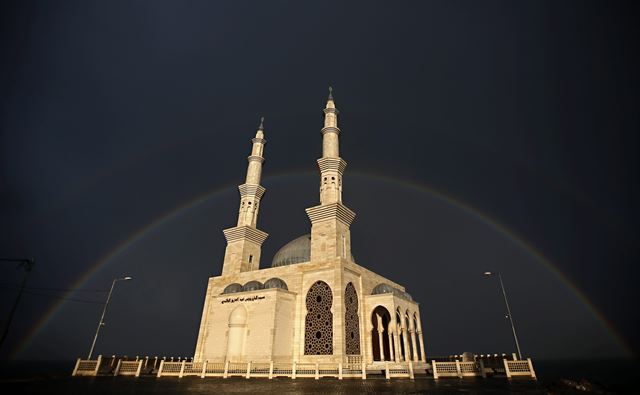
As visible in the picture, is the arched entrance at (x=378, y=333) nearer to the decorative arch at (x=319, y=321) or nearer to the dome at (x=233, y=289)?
the decorative arch at (x=319, y=321)

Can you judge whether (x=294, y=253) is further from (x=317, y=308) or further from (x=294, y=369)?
(x=294, y=369)

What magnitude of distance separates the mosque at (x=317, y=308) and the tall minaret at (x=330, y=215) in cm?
8

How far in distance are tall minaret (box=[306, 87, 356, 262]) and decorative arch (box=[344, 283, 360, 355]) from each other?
2.73 metres

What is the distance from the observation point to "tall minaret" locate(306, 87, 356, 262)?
1020 inches

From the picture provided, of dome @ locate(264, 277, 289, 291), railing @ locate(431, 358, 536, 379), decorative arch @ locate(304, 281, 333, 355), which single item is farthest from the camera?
dome @ locate(264, 277, 289, 291)

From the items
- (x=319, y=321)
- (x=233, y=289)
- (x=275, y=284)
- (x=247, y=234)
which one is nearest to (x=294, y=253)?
(x=247, y=234)

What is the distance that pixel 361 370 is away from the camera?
19.5 m

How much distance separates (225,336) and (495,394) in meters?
18.5

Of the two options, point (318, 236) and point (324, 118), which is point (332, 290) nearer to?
point (318, 236)

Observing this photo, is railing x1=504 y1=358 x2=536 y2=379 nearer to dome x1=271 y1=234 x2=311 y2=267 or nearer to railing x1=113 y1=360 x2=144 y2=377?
dome x1=271 y1=234 x2=311 y2=267

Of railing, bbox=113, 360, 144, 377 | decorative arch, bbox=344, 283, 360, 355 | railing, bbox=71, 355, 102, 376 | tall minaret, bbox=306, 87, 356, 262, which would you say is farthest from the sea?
tall minaret, bbox=306, 87, 356, 262

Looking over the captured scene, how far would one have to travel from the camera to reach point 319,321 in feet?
76.5

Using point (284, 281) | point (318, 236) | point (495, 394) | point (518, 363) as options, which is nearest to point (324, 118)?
point (318, 236)

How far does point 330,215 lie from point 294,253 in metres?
Result: 6.38
